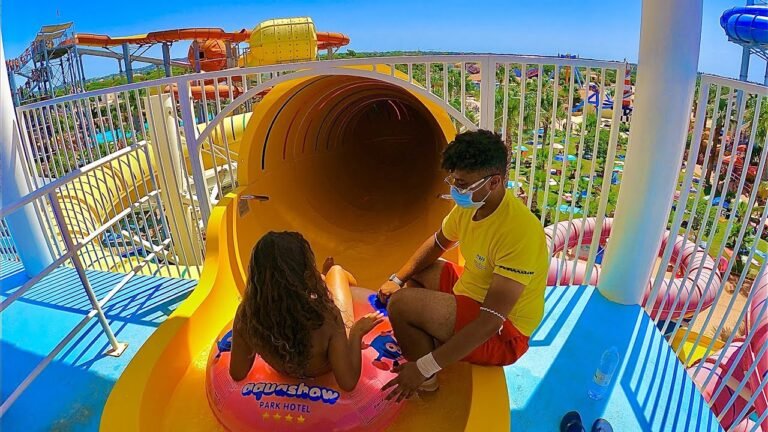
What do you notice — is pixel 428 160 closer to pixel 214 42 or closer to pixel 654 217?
pixel 654 217

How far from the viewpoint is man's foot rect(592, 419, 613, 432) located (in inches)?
94.9

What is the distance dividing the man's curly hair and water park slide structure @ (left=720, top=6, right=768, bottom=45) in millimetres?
21582

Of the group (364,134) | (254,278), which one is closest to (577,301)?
(254,278)

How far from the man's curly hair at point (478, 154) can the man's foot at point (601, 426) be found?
1.43m

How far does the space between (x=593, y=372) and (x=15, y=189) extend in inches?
185

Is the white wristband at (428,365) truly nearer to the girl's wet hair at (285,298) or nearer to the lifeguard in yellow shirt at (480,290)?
the lifeguard in yellow shirt at (480,290)

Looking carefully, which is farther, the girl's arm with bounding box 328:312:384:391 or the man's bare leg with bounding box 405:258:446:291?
the man's bare leg with bounding box 405:258:446:291

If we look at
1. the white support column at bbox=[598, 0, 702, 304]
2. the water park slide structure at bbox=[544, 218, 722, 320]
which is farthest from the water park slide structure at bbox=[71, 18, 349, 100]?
the white support column at bbox=[598, 0, 702, 304]

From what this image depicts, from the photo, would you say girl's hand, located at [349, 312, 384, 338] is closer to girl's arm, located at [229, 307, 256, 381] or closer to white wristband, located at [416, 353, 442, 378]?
white wristband, located at [416, 353, 442, 378]

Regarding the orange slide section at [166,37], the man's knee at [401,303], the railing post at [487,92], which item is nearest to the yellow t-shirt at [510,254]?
the man's knee at [401,303]

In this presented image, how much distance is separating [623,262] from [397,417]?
2.00 metres

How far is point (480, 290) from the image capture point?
87.0 inches

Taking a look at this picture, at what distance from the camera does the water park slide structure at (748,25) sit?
701 inches

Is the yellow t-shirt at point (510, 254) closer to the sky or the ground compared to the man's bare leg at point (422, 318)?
closer to the sky
